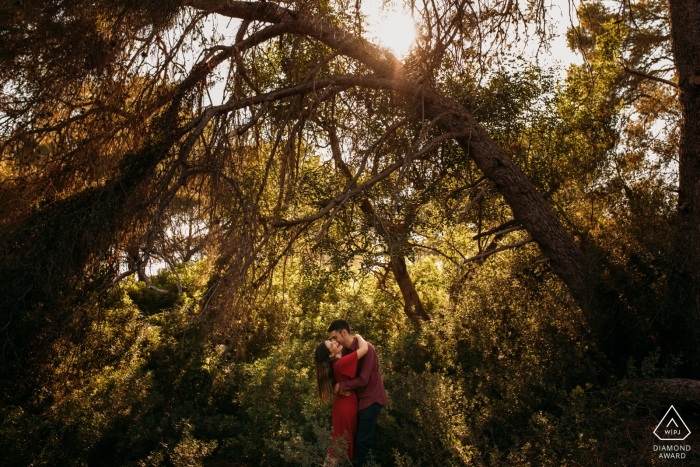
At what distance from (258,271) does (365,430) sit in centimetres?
290

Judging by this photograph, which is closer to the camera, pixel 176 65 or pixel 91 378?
pixel 176 65

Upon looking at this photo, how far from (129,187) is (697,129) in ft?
20.7

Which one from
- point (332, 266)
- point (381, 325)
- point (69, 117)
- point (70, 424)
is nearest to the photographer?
point (70, 424)

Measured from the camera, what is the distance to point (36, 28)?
7426 mm

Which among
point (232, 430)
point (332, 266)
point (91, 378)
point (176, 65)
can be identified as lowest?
point (232, 430)

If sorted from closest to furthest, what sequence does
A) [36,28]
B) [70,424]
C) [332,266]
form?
[70,424], [36,28], [332,266]

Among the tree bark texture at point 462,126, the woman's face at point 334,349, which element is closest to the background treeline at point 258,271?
the tree bark texture at point 462,126

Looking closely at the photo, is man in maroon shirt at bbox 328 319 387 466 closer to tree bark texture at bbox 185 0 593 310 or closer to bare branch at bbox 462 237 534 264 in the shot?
tree bark texture at bbox 185 0 593 310

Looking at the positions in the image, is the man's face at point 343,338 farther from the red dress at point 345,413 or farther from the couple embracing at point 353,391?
the red dress at point 345,413

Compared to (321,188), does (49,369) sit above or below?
below

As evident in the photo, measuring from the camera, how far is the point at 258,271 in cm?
829

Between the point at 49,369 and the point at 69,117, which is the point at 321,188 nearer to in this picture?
the point at 69,117

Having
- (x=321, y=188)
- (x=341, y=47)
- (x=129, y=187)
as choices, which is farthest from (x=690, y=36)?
(x=129, y=187)

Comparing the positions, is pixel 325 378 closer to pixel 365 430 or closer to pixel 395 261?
pixel 365 430
